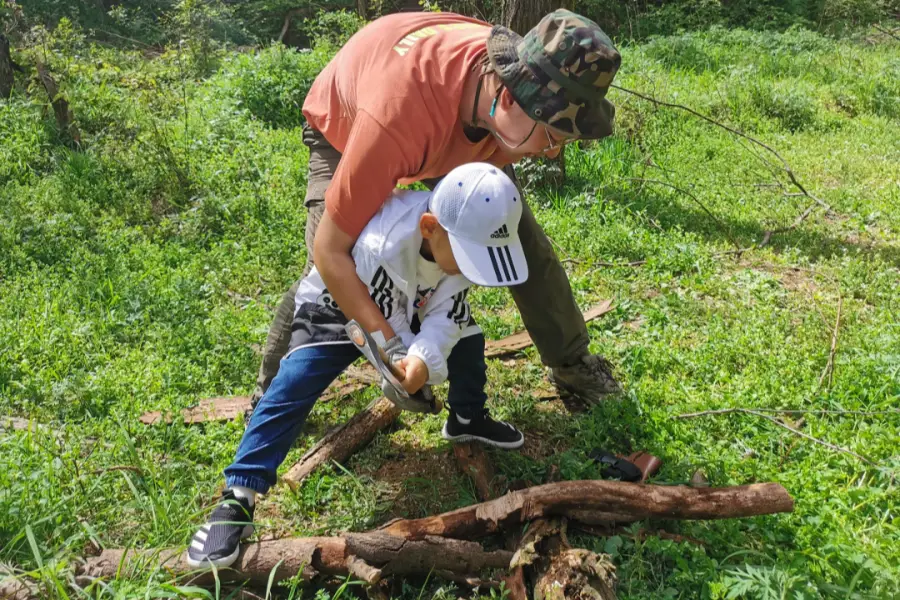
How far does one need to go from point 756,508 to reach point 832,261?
2744 mm

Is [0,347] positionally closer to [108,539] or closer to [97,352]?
[97,352]

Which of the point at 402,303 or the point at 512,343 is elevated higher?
the point at 402,303

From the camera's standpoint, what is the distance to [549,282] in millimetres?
3184

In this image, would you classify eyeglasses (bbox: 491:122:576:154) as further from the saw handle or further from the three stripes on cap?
the saw handle

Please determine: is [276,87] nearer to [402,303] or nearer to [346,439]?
[346,439]

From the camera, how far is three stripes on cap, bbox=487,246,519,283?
7.45 ft

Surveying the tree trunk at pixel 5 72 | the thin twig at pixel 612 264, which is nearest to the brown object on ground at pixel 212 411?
the thin twig at pixel 612 264

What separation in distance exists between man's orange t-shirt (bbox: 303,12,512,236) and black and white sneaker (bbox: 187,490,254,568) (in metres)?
1.06

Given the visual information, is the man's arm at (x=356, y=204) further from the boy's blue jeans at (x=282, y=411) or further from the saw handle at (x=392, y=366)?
the boy's blue jeans at (x=282, y=411)

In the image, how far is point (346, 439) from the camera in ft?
10.4

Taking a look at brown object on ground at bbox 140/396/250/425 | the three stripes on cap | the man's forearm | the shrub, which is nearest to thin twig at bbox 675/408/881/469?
the three stripes on cap

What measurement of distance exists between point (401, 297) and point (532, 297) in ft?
2.86

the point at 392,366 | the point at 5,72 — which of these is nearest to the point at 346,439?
the point at 392,366

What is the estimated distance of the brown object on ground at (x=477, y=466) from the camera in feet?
9.43
